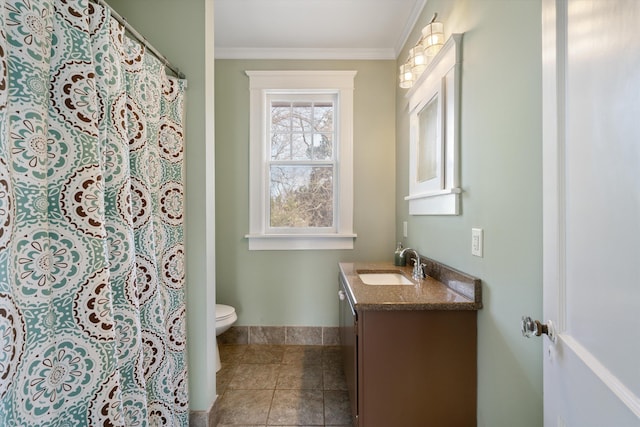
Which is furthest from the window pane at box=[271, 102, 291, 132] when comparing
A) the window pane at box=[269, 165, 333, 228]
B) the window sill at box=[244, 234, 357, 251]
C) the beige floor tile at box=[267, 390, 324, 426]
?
the beige floor tile at box=[267, 390, 324, 426]

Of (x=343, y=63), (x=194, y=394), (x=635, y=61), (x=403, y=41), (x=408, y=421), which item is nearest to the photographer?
(x=635, y=61)

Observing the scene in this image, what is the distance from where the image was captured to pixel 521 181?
3.10 feet

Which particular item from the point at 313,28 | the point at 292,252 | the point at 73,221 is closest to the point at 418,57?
the point at 313,28

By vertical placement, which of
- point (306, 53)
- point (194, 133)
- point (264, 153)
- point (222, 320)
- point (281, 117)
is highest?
point (306, 53)

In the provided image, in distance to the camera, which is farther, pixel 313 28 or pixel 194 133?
pixel 313 28

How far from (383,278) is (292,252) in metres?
0.91

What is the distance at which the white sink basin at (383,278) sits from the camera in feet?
6.01

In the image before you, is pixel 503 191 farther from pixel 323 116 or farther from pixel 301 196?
pixel 323 116

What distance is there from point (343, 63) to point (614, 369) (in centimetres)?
256

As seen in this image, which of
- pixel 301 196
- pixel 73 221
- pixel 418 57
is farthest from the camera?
pixel 301 196

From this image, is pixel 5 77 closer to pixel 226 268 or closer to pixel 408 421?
pixel 408 421

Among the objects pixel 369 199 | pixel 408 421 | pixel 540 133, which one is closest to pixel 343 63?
pixel 369 199

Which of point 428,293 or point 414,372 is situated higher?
point 428,293

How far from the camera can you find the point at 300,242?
2.49 meters
